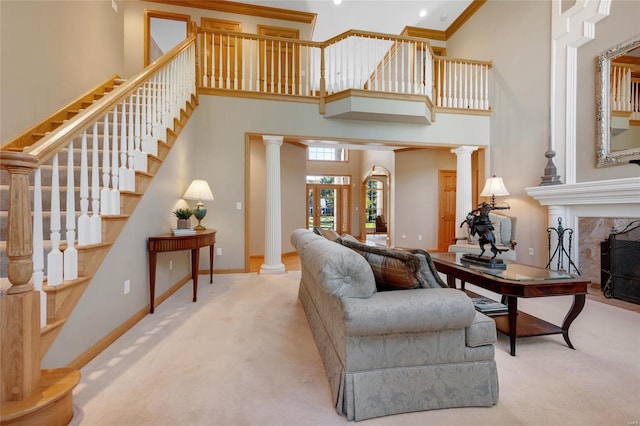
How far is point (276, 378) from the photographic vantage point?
174 cm

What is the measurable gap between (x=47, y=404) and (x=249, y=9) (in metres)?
6.72

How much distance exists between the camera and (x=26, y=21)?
9.11 feet

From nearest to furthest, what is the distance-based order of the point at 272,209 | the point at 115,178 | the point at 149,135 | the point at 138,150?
1. the point at 115,178
2. the point at 138,150
3. the point at 149,135
4. the point at 272,209

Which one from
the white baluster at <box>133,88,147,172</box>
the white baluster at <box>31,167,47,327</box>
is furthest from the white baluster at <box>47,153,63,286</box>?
the white baluster at <box>133,88,147,172</box>

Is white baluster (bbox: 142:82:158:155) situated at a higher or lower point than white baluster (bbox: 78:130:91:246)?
higher

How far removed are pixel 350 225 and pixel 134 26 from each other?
7.88 meters

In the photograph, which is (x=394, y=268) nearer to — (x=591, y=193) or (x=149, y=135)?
(x=149, y=135)

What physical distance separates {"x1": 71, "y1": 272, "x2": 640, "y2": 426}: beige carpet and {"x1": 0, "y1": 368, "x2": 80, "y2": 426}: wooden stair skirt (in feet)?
0.41

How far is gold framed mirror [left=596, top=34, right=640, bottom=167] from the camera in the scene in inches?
129

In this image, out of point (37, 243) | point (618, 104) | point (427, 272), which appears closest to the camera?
point (37, 243)

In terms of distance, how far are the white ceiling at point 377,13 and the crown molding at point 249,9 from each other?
→ 0.09 meters

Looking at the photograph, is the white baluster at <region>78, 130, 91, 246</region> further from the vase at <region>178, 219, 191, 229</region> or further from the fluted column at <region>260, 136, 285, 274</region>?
the fluted column at <region>260, 136, 285, 274</region>

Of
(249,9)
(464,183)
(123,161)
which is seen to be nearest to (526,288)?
(123,161)

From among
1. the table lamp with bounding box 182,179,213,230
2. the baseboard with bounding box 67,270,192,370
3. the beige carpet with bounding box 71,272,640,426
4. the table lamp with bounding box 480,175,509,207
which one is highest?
the table lamp with bounding box 480,175,509,207
